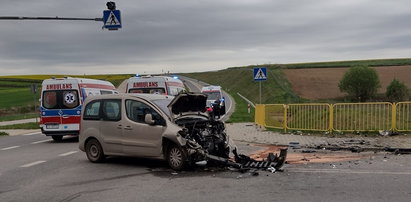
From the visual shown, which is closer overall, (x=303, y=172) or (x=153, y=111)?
(x=303, y=172)

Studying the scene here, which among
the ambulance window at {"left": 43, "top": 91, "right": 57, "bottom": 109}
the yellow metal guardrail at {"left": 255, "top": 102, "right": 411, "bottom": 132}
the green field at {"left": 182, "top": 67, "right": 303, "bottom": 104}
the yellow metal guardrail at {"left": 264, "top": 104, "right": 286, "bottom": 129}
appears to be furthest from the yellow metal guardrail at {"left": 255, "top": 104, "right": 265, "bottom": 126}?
the green field at {"left": 182, "top": 67, "right": 303, "bottom": 104}

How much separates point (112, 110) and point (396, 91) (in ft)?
163

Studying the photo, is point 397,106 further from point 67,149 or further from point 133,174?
point 67,149

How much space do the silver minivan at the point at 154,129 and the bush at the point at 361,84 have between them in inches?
2122

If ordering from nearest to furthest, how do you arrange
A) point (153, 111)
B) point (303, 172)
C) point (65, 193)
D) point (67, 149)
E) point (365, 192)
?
point (365, 192)
point (65, 193)
point (303, 172)
point (153, 111)
point (67, 149)

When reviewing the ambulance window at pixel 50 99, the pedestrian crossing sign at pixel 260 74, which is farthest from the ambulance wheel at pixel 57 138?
the pedestrian crossing sign at pixel 260 74

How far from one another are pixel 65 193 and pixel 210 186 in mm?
2527

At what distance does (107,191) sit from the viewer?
24.8 feet

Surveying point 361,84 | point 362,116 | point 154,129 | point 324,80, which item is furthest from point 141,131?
point 324,80

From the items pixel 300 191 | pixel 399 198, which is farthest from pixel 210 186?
pixel 399 198

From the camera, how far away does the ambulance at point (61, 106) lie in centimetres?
1669

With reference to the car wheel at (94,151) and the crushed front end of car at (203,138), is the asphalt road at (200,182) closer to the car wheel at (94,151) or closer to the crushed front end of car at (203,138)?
the car wheel at (94,151)

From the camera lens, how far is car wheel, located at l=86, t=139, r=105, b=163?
10883 millimetres

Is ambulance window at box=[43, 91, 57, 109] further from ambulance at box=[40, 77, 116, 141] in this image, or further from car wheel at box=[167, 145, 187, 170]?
car wheel at box=[167, 145, 187, 170]
